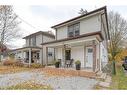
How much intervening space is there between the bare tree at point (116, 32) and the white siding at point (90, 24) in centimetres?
1115

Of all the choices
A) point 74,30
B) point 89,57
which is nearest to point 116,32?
point 74,30

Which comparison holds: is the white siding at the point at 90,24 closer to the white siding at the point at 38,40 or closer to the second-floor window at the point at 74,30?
the second-floor window at the point at 74,30

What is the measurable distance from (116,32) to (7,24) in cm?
2118

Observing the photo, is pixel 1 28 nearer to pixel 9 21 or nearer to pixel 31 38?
pixel 9 21

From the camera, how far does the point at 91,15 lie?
18.8m

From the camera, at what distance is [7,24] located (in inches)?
1332

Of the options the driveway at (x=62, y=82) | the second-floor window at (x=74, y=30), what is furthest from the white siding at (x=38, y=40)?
the driveway at (x=62, y=82)

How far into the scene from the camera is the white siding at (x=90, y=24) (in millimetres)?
18500

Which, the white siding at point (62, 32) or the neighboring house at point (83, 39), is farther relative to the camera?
the white siding at point (62, 32)

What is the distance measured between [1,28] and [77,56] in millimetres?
18951

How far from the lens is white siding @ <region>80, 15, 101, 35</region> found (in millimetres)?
18500

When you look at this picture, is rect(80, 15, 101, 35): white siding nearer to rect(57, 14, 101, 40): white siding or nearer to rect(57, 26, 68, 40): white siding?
rect(57, 14, 101, 40): white siding

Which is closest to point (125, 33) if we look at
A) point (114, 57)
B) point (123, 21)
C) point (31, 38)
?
point (123, 21)

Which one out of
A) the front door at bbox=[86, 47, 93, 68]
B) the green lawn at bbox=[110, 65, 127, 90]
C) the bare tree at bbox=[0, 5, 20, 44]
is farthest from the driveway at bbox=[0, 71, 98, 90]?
the bare tree at bbox=[0, 5, 20, 44]
